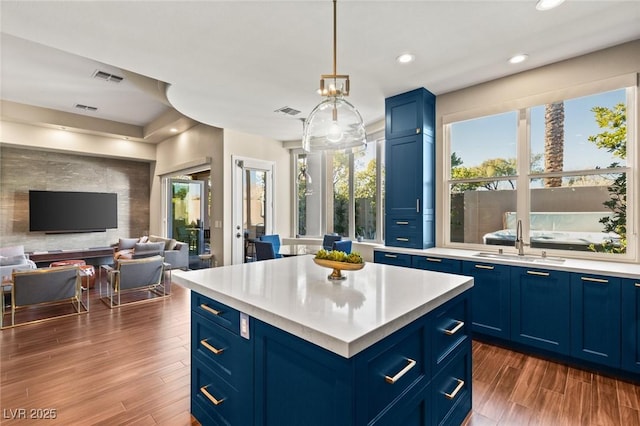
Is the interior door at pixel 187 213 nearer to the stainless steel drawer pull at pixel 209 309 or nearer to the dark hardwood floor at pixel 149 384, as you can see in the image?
the dark hardwood floor at pixel 149 384

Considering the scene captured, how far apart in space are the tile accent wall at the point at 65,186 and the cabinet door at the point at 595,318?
8976mm

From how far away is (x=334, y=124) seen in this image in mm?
2168

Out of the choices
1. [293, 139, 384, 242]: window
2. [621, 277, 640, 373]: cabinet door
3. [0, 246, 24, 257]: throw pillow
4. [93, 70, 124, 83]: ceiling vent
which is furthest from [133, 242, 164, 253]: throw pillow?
[621, 277, 640, 373]: cabinet door

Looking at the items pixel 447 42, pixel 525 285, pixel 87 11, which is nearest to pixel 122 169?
pixel 87 11

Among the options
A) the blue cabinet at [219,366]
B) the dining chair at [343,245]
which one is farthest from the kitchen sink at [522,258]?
the blue cabinet at [219,366]

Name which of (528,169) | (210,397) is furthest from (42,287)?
(528,169)

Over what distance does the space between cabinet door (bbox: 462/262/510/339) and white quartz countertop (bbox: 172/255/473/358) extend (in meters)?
1.37

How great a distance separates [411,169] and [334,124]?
199 cm

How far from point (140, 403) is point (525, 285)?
343cm

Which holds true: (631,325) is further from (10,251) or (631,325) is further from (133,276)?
(10,251)

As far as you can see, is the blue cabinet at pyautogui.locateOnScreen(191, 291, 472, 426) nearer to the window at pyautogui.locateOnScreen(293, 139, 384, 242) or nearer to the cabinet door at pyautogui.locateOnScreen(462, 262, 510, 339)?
the cabinet door at pyautogui.locateOnScreen(462, 262, 510, 339)

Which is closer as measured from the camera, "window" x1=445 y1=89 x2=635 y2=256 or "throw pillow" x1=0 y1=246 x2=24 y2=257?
"window" x1=445 y1=89 x2=635 y2=256

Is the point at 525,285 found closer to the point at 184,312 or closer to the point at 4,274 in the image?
the point at 184,312

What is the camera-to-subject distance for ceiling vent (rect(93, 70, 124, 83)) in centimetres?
423
